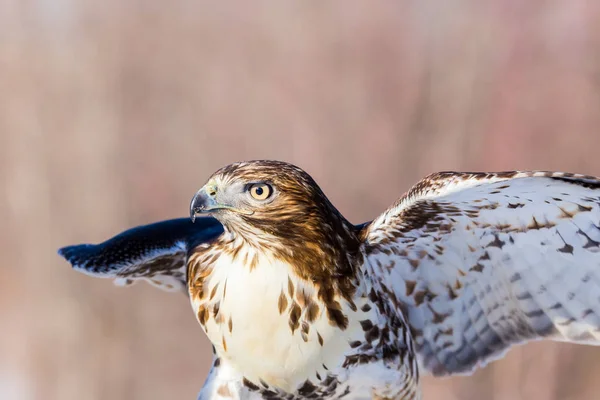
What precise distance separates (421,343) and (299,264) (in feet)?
2.85

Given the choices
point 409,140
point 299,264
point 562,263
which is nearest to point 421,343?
point 562,263

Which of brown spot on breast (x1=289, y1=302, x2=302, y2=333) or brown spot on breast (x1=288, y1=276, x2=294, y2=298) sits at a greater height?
brown spot on breast (x1=288, y1=276, x2=294, y2=298)

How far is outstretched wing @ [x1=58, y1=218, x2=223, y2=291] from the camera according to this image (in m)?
2.93

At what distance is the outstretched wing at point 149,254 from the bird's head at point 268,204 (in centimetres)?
64

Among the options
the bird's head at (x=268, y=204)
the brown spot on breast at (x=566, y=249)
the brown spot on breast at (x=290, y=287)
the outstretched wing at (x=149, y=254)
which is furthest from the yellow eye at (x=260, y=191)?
the brown spot on breast at (x=566, y=249)

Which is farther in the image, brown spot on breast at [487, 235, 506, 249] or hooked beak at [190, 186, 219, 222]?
brown spot on breast at [487, 235, 506, 249]

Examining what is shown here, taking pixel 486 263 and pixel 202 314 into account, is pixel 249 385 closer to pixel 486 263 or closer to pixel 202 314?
pixel 202 314

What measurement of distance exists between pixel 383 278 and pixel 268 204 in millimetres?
650

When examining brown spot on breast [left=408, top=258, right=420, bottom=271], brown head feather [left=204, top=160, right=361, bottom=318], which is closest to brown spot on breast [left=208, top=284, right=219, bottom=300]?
brown head feather [left=204, top=160, right=361, bottom=318]

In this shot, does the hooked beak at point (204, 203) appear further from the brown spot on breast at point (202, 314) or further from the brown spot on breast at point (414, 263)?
the brown spot on breast at point (414, 263)

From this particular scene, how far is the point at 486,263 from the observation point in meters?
2.62

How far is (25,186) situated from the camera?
8930mm

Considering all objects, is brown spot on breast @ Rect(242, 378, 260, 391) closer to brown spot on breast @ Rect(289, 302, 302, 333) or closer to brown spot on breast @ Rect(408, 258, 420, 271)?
brown spot on breast @ Rect(289, 302, 302, 333)

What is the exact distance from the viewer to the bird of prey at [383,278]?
219 centimetres
